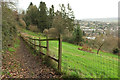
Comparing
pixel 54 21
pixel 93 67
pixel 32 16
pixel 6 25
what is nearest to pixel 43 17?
pixel 32 16


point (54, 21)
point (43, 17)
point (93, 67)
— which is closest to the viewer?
point (93, 67)

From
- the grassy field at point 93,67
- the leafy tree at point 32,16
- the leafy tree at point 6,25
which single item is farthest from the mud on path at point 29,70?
the leafy tree at point 32,16

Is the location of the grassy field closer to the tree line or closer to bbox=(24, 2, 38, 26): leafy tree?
the tree line

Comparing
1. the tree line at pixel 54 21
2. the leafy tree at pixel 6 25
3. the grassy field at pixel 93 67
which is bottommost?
the grassy field at pixel 93 67

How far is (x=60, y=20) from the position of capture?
100 feet

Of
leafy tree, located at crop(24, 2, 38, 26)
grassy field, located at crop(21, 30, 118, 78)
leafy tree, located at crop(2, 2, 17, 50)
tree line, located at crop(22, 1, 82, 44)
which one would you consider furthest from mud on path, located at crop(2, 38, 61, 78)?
leafy tree, located at crop(24, 2, 38, 26)

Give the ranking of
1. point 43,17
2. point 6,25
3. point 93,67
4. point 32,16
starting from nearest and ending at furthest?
point 93,67, point 6,25, point 43,17, point 32,16

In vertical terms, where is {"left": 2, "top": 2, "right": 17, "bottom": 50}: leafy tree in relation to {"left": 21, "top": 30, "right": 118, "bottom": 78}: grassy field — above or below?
above

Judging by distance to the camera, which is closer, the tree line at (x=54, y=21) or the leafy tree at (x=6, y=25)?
the leafy tree at (x=6, y=25)

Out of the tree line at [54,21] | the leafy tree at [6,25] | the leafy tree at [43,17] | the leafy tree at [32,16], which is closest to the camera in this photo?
the leafy tree at [6,25]

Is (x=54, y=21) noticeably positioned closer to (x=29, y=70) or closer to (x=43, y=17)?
(x=43, y=17)

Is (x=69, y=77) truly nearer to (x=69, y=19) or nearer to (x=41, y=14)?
(x=69, y=19)

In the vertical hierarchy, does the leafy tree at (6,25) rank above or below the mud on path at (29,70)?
above

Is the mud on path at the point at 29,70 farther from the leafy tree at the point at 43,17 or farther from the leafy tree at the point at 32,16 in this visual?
the leafy tree at the point at 32,16
